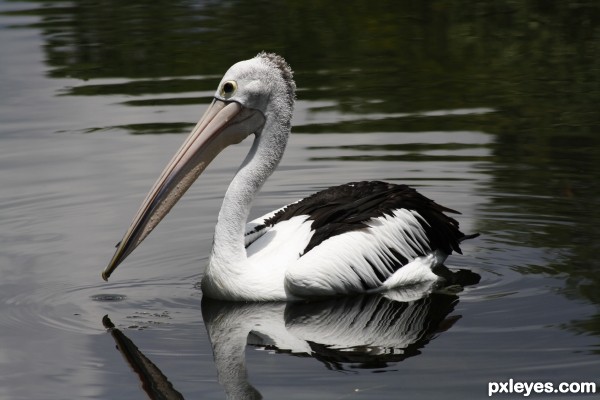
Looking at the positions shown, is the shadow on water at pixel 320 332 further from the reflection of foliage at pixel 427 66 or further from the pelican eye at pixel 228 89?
the pelican eye at pixel 228 89

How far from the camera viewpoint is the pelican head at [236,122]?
22.6 feet

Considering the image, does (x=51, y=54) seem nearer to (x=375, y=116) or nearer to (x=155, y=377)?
(x=375, y=116)

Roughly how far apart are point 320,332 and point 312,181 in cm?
289

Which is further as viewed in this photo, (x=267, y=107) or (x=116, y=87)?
(x=116, y=87)

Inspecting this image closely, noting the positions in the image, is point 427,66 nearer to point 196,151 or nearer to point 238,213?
point 196,151

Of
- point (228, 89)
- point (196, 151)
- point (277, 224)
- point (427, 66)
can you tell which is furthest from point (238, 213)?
point (427, 66)

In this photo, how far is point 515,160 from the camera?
30.7ft

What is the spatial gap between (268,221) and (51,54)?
7.86 meters

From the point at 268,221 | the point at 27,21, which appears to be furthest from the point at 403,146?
the point at 27,21

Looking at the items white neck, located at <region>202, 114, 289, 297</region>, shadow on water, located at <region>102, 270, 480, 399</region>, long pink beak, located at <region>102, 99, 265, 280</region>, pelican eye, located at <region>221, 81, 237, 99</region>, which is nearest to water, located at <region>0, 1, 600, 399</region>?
shadow on water, located at <region>102, 270, 480, 399</region>

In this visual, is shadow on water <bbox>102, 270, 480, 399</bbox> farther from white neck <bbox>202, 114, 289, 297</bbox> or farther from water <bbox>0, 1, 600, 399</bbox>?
white neck <bbox>202, 114, 289, 297</bbox>

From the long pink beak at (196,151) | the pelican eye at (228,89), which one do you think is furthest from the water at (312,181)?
the pelican eye at (228,89)

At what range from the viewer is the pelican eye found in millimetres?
6922

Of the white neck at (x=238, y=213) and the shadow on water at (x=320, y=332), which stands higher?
the white neck at (x=238, y=213)
